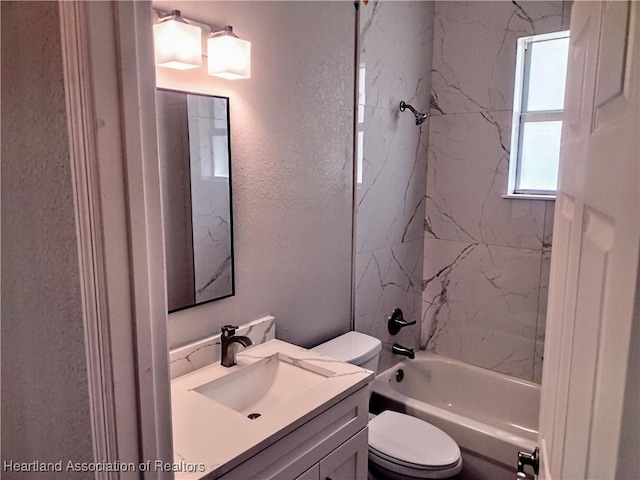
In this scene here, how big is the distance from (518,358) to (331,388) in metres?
1.72

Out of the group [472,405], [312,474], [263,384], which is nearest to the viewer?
[312,474]

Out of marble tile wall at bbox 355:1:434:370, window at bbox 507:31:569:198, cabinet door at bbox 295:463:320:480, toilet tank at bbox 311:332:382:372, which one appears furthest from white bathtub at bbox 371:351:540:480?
window at bbox 507:31:569:198

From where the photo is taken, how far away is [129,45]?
68 cm

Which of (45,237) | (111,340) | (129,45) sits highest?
(129,45)

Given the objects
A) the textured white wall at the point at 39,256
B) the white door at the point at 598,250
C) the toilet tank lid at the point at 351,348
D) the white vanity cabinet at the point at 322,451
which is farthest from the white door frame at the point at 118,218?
the toilet tank lid at the point at 351,348

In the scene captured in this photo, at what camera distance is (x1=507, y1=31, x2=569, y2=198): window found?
257cm

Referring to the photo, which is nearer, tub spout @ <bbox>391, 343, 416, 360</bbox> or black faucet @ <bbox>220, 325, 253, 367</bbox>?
black faucet @ <bbox>220, 325, 253, 367</bbox>

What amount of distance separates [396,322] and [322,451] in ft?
4.60

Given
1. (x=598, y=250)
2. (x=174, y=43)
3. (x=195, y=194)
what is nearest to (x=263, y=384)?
(x=195, y=194)

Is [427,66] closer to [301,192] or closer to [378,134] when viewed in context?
[378,134]

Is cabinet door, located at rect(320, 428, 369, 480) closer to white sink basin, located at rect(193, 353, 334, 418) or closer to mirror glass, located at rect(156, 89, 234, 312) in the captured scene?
white sink basin, located at rect(193, 353, 334, 418)

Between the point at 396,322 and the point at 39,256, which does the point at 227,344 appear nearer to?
the point at 39,256

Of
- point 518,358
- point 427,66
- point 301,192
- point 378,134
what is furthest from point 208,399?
point 427,66

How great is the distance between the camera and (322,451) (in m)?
1.46
